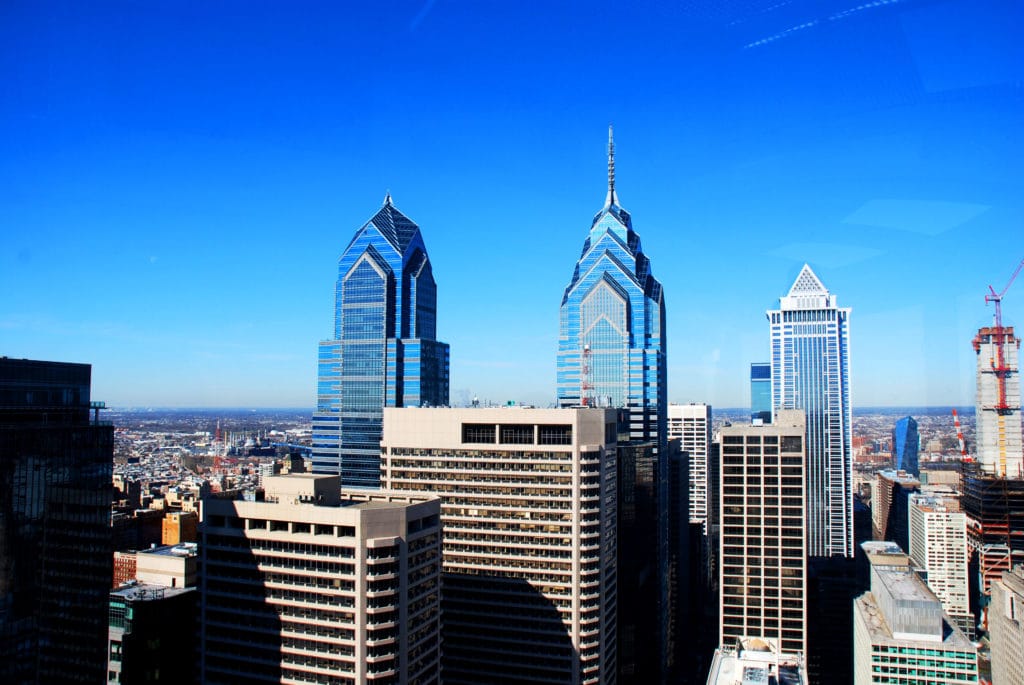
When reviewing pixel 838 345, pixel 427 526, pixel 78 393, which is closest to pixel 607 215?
pixel 838 345

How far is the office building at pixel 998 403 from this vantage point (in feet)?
46.5

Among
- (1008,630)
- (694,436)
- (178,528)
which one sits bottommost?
(1008,630)

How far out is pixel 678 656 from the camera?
1215 inches

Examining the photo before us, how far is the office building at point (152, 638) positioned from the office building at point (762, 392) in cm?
2922

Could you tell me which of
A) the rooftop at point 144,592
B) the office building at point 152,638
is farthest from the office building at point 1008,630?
the rooftop at point 144,592

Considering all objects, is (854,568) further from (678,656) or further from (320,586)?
(320,586)

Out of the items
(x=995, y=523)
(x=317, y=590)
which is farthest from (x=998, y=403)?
(x=317, y=590)

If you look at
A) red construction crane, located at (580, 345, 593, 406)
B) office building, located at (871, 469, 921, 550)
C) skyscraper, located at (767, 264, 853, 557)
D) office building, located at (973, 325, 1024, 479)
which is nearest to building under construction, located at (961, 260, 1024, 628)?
office building, located at (973, 325, 1024, 479)

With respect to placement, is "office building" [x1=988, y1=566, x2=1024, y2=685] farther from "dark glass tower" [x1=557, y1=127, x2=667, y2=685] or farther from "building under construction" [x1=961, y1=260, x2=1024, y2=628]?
"dark glass tower" [x1=557, y1=127, x2=667, y2=685]

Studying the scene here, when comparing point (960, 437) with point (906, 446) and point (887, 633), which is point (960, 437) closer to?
point (906, 446)

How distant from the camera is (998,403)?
2569 cm

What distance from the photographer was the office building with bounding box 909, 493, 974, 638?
110 ft

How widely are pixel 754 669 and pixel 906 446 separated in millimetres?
15898

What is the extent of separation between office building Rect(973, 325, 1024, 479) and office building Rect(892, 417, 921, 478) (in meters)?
1.85
